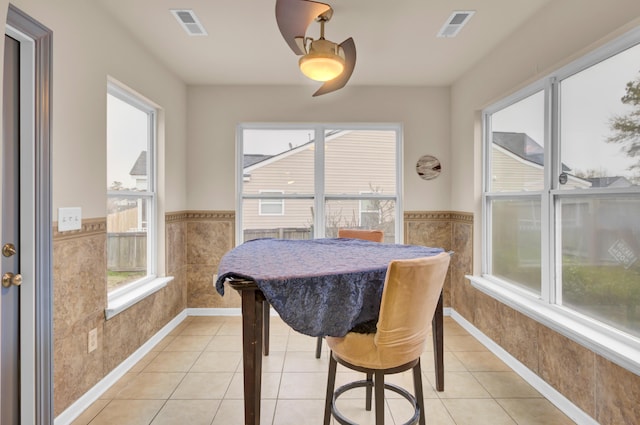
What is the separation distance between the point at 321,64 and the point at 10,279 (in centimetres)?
195

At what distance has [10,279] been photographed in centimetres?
176

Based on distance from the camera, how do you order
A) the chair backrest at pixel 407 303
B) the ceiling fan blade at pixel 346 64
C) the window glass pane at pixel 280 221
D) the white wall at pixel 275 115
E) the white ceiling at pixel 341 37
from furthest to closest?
1. the window glass pane at pixel 280 221
2. the white wall at pixel 275 115
3. the white ceiling at pixel 341 37
4. the ceiling fan blade at pixel 346 64
5. the chair backrest at pixel 407 303

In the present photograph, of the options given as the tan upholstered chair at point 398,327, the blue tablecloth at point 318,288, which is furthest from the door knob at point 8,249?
the tan upholstered chair at point 398,327

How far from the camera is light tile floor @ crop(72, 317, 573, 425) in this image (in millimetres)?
2139

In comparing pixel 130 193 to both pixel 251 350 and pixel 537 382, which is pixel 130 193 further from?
pixel 537 382

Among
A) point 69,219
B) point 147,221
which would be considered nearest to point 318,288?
point 69,219

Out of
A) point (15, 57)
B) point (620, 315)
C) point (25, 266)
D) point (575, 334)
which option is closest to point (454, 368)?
point (575, 334)

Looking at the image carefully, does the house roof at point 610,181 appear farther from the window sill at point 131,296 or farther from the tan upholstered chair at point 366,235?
the window sill at point 131,296

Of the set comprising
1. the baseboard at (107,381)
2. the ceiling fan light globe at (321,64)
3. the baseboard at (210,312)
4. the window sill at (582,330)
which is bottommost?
the baseboard at (107,381)

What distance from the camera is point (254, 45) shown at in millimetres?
2986

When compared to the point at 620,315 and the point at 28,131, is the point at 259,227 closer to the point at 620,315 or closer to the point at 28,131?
the point at 28,131

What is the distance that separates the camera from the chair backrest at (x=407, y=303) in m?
1.55

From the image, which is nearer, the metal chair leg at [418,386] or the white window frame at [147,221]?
the metal chair leg at [418,386]

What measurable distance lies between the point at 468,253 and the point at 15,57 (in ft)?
11.9
